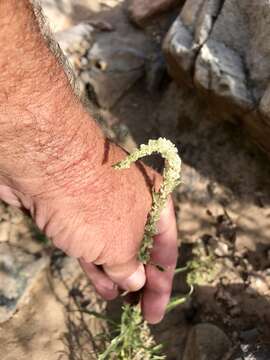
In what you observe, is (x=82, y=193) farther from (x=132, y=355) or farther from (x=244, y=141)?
(x=244, y=141)

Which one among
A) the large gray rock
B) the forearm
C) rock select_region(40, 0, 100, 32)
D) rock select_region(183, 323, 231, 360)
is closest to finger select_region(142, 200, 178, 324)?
rock select_region(183, 323, 231, 360)

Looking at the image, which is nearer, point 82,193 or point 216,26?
point 82,193

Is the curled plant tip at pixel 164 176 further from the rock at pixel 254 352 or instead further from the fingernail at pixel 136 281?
the rock at pixel 254 352

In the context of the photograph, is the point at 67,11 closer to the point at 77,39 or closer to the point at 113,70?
the point at 77,39

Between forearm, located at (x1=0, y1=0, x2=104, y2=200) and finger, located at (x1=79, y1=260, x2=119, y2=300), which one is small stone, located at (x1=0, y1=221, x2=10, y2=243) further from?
forearm, located at (x1=0, y1=0, x2=104, y2=200)

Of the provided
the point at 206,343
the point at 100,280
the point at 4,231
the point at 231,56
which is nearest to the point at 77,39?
the point at 231,56

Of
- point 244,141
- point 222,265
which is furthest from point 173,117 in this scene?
point 222,265

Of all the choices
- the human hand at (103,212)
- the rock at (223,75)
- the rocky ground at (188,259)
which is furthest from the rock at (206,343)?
the rock at (223,75)
